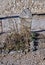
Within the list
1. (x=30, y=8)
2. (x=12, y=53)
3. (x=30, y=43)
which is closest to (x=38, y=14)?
(x=30, y=8)

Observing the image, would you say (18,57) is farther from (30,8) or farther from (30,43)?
(30,8)

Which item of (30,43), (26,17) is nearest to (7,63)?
(30,43)

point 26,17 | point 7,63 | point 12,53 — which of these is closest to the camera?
point 7,63

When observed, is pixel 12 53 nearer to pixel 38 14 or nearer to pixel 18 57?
pixel 18 57

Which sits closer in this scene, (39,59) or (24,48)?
(39,59)

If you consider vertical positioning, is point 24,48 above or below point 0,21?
below

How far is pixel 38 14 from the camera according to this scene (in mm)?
5477

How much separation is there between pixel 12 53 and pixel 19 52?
130 millimetres

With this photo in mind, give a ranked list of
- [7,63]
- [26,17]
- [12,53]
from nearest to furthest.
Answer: [7,63]
[12,53]
[26,17]

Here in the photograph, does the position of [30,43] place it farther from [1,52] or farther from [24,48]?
[1,52]

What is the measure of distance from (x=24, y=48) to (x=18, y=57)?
0.28 metres

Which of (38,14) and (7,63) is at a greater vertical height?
(38,14)

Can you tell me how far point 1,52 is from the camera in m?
5.17

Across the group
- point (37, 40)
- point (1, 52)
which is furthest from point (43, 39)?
point (1, 52)
